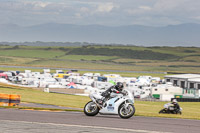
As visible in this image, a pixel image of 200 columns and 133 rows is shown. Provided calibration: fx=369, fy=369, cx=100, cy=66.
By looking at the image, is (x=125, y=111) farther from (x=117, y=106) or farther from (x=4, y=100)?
(x=4, y=100)

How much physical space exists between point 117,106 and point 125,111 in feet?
1.52

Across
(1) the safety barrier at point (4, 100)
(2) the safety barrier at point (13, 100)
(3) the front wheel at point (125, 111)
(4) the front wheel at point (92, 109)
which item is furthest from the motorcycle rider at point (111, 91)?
(2) the safety barrier at point (13, 100)

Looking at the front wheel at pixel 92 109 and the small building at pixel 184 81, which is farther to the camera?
the small building at pixel 184 81

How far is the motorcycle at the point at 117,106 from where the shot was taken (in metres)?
17.8

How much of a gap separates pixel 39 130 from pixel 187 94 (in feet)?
208

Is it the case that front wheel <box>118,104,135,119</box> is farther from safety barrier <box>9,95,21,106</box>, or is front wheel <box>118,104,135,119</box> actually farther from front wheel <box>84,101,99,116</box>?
safety barrier <box>9,95,21,106</box>

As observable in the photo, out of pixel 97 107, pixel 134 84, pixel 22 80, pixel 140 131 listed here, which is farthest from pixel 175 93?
pixel 140 131

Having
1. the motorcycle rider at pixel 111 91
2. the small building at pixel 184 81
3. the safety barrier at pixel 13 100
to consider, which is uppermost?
the small building at pixel 184 81

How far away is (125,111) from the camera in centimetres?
1792

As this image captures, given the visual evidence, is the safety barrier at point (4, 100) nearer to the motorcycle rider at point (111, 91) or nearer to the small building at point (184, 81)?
the motorcycle rider at point (111, 91)

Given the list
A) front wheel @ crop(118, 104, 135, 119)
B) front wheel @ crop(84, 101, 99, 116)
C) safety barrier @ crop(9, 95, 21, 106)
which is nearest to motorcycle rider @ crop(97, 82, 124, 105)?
front wheel @ crop(84, 101, 99, 116)

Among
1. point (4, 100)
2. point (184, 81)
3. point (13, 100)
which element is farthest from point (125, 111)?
point (184, 81)

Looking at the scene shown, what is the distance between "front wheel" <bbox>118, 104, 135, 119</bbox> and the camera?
58.1 feet

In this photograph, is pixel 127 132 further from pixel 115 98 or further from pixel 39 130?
pixel 115 98
